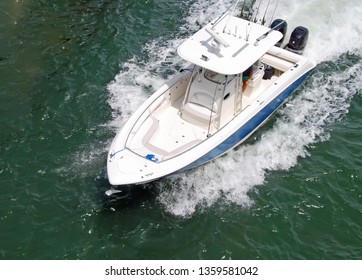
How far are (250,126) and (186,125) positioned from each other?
2.12m

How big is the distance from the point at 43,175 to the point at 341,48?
1345 cm

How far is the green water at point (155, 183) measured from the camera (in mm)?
13023

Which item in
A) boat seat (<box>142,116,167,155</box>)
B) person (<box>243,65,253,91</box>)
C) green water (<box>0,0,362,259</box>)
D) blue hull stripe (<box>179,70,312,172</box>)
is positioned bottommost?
green water (<box>0,0,362,259</box>)

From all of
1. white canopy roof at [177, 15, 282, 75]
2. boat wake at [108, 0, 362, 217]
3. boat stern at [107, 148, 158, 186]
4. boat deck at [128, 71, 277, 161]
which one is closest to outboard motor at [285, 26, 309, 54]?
boat wake at [108, 0, 362, 217]

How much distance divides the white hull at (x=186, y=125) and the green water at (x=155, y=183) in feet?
3.39

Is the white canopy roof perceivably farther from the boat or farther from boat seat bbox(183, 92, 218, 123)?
boat seat bbox(183, 92, 218, 123)

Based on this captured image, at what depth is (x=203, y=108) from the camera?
14734 mm

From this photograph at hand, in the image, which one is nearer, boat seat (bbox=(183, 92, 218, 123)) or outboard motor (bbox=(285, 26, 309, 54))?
boat seat (bbox=(183, 92, 218, 123))

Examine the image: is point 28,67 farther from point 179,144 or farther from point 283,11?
point 283,11

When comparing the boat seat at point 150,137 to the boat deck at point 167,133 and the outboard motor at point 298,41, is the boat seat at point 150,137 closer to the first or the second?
the boat deck at point 167,133

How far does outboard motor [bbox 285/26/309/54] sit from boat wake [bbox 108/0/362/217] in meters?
1.28

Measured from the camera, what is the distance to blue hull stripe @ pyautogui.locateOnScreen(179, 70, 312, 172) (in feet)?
46.0
